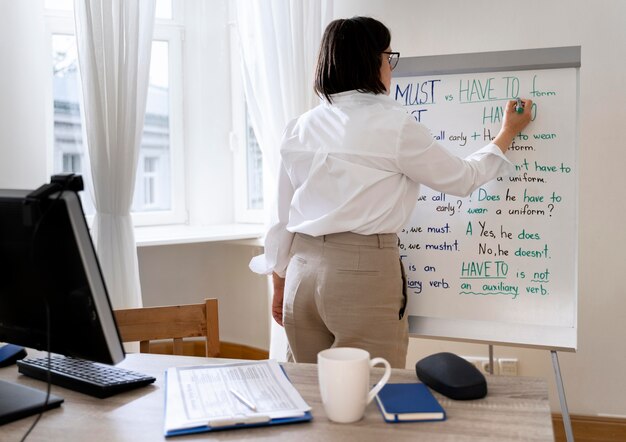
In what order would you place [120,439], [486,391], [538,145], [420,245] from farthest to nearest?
[420,245], [538,145], [486,391], [120,439]

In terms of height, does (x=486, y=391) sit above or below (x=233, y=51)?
below

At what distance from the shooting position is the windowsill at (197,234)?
117 inches

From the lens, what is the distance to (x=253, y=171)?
3.43 meters

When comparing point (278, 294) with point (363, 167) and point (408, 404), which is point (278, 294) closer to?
point (363, 167)

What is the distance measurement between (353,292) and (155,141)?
1.86 metres

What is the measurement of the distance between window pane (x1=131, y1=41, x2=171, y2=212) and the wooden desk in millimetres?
2139

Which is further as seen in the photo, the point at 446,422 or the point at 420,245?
the point at 420,245

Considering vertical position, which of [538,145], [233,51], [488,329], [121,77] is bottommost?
[488,329]

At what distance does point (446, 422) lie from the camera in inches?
43.0

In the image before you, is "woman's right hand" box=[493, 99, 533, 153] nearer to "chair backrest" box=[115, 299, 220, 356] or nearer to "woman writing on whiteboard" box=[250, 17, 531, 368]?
"woman writing on whiteboard" box=[250, 17, 531, 368]

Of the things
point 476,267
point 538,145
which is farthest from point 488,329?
point 538,145

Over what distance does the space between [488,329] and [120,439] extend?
1.33 meters

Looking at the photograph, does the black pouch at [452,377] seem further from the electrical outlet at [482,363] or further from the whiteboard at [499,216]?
the electrical outlet at [482,363]

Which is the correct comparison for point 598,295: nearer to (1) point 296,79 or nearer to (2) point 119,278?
(1) point 296,79
